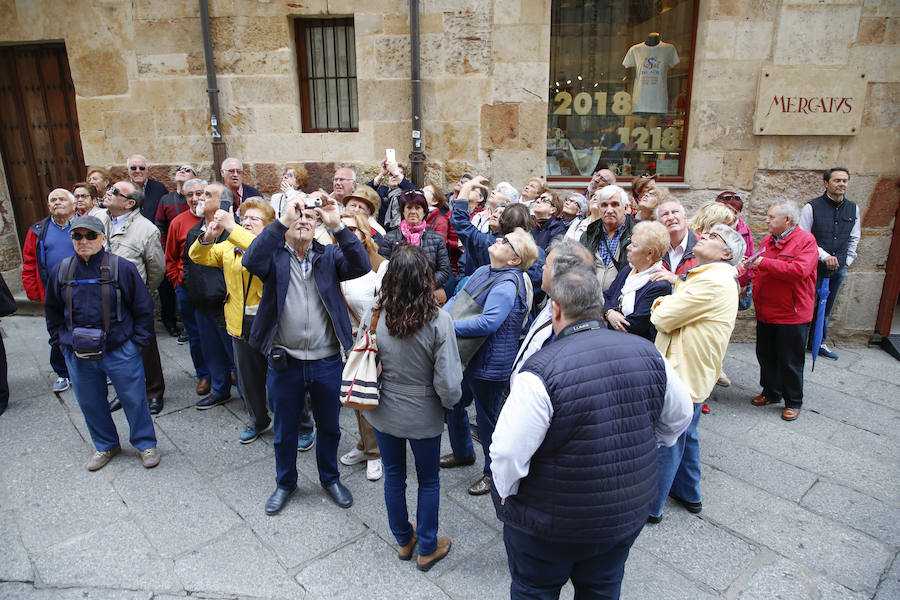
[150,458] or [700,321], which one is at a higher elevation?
[700,321]

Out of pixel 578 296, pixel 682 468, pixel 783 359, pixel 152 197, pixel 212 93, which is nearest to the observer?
pixel 578 296

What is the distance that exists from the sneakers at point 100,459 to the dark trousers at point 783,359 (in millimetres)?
5246

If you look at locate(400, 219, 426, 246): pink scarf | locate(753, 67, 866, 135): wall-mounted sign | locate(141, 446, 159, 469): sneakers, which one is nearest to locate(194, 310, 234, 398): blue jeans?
locate(141, 446, 159, 469): sneakers

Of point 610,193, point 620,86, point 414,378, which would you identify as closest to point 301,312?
point 414,378

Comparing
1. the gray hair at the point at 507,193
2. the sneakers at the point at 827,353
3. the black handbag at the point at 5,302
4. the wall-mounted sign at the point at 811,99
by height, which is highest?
the wall-mounted sign at the point at 811,99

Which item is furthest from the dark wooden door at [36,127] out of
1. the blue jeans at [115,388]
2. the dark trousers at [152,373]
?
the blue jeans at [115,388]

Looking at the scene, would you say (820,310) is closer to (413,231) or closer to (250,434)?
(413,231)

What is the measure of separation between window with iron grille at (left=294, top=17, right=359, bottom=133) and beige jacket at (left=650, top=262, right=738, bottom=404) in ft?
16.0

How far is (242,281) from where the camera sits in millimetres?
3791

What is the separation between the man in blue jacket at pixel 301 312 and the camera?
310 cm

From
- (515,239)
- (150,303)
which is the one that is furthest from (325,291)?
(150,303)

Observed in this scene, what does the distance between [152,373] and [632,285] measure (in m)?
3.99

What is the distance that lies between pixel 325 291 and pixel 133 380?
173 centimetres

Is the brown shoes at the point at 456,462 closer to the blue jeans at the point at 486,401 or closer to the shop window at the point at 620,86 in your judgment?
the blue jeans at the point at 486,401
